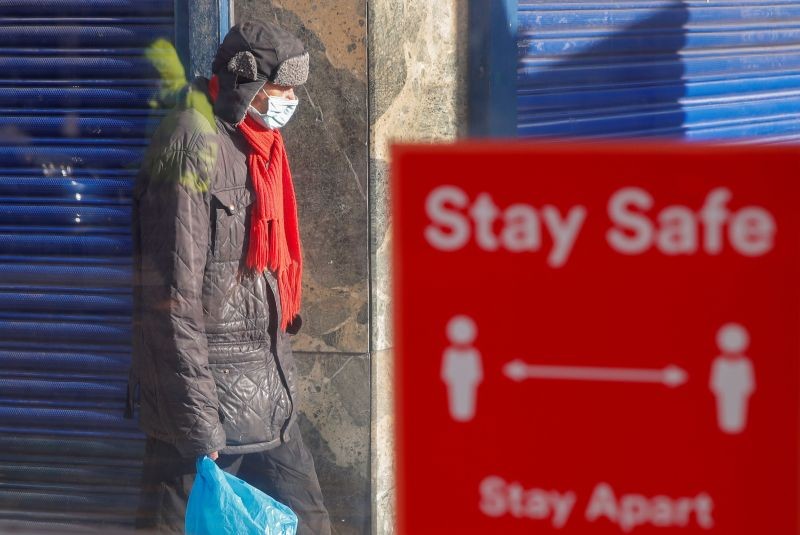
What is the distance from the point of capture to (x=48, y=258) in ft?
14.5

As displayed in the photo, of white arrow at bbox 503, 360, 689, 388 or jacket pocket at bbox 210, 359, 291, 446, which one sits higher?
white arrow at bbox 503, 360, 689, 388

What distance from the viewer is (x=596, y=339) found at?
1.42m

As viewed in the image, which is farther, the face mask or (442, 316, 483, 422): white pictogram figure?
the face mask

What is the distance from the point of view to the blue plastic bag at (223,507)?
10.7 ft

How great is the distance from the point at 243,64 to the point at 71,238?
Result: 1.34 meters

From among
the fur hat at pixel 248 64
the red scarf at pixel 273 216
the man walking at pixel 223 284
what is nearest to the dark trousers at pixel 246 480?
the man walking at pixel 223 284

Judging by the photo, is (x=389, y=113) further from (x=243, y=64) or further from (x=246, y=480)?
(x=246, y=480)

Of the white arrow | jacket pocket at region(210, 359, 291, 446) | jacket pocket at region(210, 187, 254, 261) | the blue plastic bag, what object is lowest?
the blue plastic bag

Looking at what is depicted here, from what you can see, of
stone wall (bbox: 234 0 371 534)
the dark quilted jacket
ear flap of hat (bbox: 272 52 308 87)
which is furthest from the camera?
stone wall (bbox: 234 0 371 534)

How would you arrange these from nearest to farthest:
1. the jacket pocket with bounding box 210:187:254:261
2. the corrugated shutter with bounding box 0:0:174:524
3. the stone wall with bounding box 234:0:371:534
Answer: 1. the jacket pocket with bounding box 210:187:254:261
2. the stone wall with bounding box 234:0:371:534
3. the corrugated shutter with bounding box 0:0:174:524

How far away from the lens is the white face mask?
11.7ft

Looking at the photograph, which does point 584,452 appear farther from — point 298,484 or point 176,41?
point 176,41

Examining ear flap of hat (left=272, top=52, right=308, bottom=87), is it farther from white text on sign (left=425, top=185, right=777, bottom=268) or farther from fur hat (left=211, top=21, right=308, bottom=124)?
white text on sign (left=425, top=185, right=777, bottom=268)

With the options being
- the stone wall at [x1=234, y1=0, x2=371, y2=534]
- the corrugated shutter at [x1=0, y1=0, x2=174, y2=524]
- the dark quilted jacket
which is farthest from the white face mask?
the corrugated shutter at [x1=0, y1=0, x2=174, y2=524]
